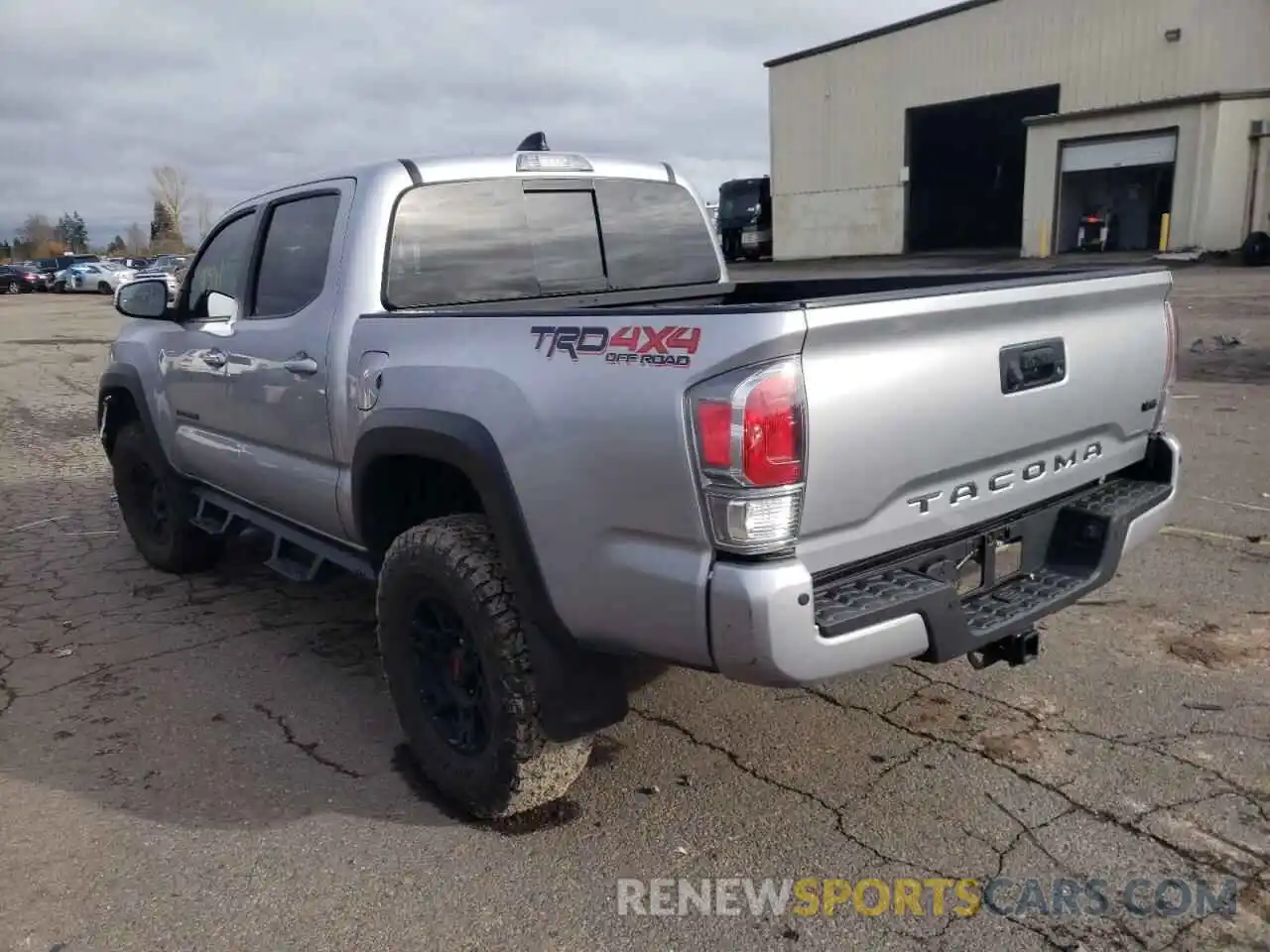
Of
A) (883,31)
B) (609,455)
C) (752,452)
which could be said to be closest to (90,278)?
(883,31)

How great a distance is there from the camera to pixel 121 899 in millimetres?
2828

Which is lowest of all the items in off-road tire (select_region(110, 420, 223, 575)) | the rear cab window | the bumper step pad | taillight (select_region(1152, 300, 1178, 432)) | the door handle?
off-road tire (select_region(110, 420, 223, 575))

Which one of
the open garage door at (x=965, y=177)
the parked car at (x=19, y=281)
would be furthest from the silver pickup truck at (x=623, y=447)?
the parked car at (x=19, y=281)

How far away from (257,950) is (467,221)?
8.27 ft

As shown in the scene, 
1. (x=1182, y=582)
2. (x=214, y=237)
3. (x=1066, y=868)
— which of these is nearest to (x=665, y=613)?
(x=1066, y=868)

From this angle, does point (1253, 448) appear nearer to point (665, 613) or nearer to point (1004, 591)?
point (1004, 591)

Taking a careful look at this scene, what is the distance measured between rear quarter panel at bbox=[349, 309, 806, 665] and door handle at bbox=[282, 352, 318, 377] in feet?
3.10

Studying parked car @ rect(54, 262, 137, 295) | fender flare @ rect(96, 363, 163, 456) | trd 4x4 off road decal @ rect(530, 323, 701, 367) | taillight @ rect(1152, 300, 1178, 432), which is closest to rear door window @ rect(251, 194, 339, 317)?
fender flare @ rect(96, 363, 163, 456)

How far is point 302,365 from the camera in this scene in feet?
12.4

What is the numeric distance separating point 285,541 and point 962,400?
10.3 feet

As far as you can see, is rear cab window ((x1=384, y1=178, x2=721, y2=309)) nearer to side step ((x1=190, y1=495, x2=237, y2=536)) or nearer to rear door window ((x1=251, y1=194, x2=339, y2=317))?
rear door window ((x1=251, y1=194, x2=339, y2=317))

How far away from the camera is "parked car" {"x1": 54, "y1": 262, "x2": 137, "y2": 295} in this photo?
138 ft

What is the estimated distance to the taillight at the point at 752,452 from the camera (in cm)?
231

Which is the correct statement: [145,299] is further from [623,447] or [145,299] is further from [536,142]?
[623,447]
